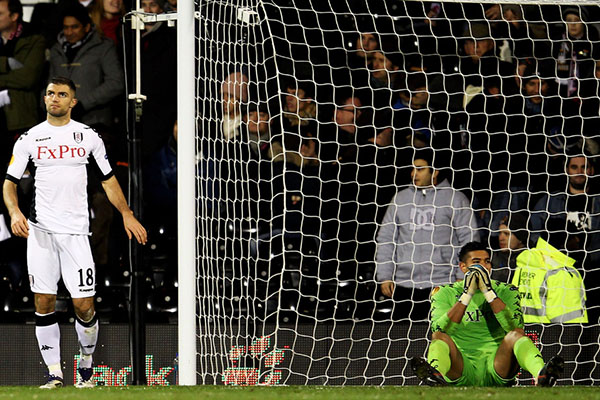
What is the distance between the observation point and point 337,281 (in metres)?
6.54

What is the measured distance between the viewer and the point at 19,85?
6.65m

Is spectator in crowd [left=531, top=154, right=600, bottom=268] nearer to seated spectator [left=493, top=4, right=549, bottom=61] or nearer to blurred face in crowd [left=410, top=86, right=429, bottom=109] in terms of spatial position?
seated spectator [left=493, top=4, right=549, bottom=61]

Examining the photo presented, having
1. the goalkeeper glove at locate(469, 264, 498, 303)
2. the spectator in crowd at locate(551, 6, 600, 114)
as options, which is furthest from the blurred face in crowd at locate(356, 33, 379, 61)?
the goalkeeper glove at locate(469, 264, 498, 303)

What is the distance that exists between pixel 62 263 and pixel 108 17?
6.75 feet

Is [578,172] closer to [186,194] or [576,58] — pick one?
[576,58]

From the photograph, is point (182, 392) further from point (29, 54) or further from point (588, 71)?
point (588, 71)

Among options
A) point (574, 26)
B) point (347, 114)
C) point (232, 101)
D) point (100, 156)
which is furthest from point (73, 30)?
point (574, 26)

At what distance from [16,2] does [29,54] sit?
40 cm

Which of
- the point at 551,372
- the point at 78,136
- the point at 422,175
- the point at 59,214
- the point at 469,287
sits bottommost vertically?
the point at 551,372

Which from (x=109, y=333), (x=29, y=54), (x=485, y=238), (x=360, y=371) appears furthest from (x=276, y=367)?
(x=29, y=54)

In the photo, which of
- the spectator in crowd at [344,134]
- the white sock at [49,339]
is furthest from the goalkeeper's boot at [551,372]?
the white sock at [49,339]

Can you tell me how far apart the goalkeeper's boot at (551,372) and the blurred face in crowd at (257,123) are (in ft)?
8.16

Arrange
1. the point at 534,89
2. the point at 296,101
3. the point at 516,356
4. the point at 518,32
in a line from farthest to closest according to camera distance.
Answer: the point at 518,32, the point at 534,89, the point at 296,101, the point at 516,356

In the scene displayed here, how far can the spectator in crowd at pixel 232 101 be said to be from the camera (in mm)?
6164
